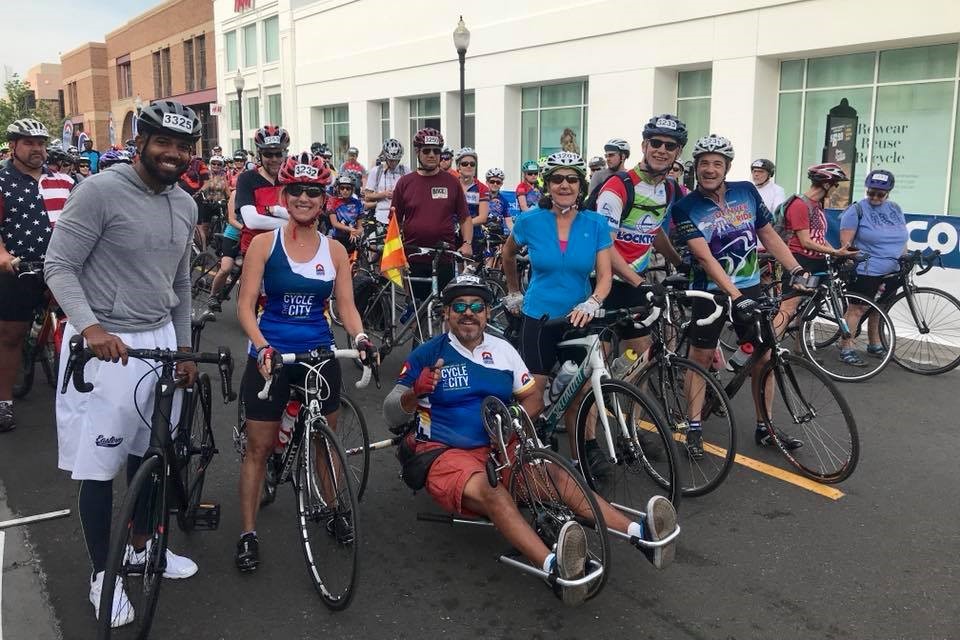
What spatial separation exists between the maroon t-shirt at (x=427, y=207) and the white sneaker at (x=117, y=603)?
4836 millimetres

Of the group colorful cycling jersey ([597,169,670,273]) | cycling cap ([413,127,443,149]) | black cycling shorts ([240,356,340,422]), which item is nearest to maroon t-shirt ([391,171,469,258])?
cycling cap ([413,127,443,149])

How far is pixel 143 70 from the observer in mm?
52500

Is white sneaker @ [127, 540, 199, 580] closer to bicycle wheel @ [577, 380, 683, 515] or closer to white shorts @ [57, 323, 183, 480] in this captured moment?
white shorts @ [57, 323, 183, 480]

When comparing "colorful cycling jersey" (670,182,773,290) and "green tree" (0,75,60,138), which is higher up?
"green tree" (0,75,60,138)

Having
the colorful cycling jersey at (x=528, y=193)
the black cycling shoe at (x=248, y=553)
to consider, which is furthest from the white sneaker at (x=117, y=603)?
the colorful cycling jersey at (x=528, y=193)

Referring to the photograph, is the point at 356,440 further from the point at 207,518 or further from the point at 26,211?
the point at 26,211

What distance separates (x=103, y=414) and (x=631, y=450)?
8.86 ft

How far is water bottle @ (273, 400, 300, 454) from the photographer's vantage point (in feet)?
13.2

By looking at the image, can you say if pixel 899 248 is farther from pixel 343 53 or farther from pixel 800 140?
pixel 343 53

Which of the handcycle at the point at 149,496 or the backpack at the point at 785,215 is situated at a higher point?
the backpack at the point at 785,215

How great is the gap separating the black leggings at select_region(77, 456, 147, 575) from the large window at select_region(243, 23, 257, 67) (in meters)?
33.0

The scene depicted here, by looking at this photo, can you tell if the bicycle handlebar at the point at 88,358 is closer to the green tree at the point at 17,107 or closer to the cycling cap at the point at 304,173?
the cycling cap at the point at 304,173

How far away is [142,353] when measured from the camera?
320cm

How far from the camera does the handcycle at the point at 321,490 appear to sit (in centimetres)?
359
